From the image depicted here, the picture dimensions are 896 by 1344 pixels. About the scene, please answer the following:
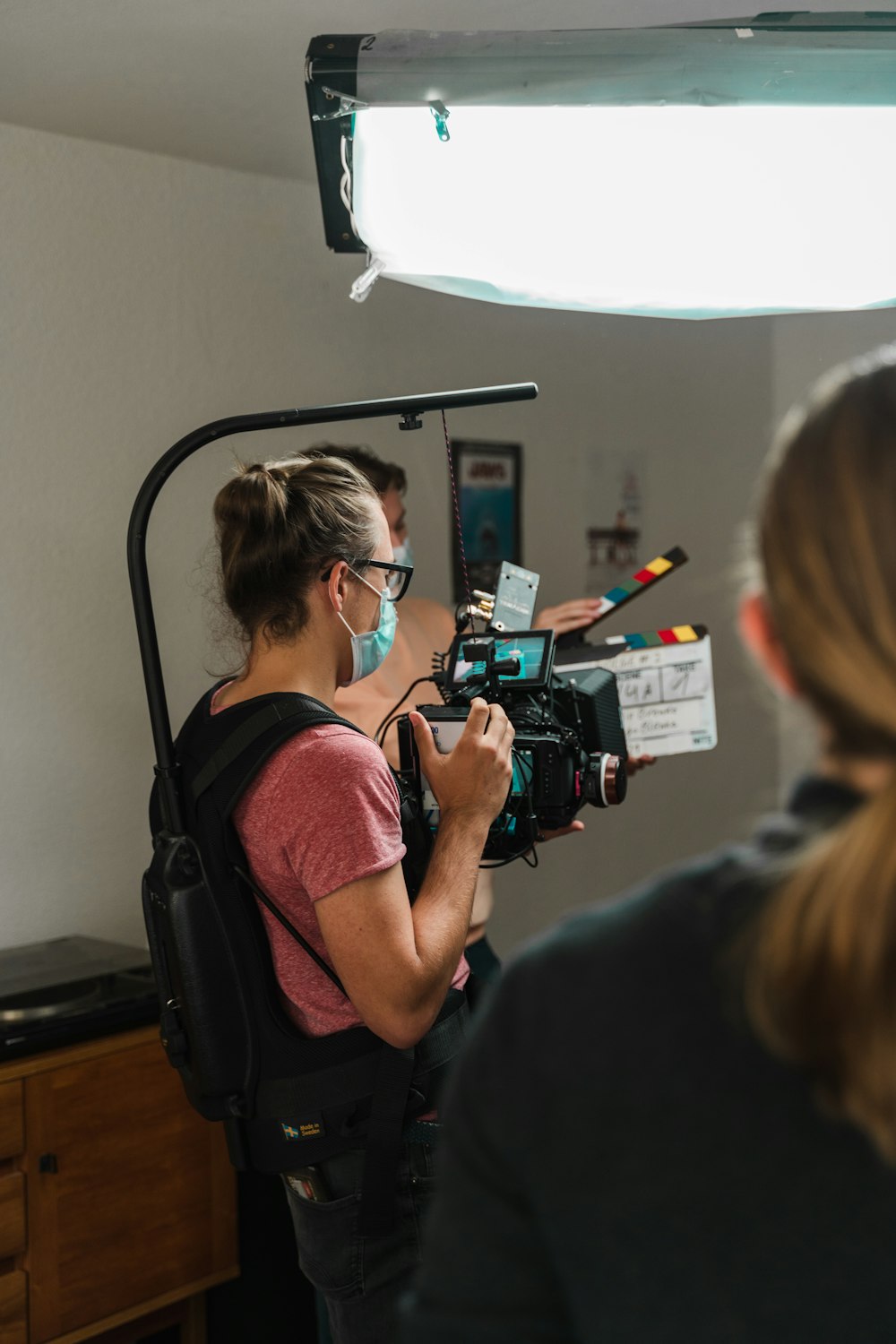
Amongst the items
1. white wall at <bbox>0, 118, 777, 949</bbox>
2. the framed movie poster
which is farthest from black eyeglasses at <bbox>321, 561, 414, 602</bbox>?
the framed movie poster

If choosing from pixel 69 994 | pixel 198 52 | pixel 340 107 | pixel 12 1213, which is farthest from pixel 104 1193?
pixel 198 52

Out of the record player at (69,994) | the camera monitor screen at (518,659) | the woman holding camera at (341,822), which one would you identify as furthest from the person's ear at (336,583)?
the record player at (69,994)

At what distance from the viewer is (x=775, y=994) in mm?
495

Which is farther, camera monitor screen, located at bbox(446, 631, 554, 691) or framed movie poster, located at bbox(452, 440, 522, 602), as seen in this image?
framed movie poster, located at bbox(452, 440, 522, 602)

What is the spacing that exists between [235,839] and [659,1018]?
31.6 inches

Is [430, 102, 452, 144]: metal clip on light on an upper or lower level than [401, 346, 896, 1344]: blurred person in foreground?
upper

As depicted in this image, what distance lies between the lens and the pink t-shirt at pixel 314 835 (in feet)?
3.87

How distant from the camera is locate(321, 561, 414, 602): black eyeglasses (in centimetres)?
141

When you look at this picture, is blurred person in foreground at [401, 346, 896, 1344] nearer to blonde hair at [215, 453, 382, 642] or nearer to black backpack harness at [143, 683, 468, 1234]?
black backpack harness at [143, 683, 468, 1234]

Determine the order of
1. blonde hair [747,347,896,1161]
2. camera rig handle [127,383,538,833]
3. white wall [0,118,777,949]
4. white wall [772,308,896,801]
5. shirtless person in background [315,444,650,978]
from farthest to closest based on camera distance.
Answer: white wall [772,308,896,801]
white wall [0,118,777,949]
shirtless person in background [315,444,650,978]
camera rig handle [127,383,538,833]
blonde hair [747,347,896,1161]

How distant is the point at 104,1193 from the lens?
6.48 ft

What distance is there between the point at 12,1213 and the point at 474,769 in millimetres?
1138

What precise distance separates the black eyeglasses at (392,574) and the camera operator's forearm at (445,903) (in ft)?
0.94

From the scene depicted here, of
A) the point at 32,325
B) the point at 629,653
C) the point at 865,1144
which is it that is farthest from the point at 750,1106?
the point at 32,325
